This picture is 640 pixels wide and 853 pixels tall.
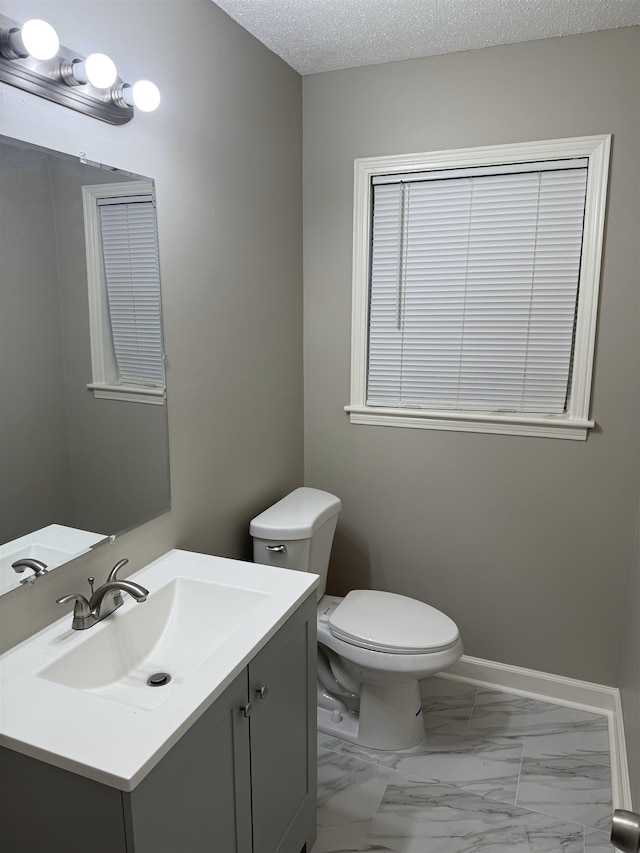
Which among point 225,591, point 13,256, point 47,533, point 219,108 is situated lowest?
point 225,591

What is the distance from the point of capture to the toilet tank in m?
2.15

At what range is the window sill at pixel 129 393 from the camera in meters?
1.54

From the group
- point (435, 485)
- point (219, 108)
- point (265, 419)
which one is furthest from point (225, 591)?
point (219, 108)

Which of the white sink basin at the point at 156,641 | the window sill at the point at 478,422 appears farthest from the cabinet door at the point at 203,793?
the window sill at the point at 478,422

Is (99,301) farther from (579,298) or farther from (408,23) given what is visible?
(579,298)

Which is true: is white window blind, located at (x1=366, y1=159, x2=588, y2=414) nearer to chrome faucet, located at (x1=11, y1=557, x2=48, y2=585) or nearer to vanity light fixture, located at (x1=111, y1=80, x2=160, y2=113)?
vanity light fixture, located at (x1=111, y1=80, x2=160, y2=113)

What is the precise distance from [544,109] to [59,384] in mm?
1933

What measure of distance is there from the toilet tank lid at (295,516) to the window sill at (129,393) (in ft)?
2.11

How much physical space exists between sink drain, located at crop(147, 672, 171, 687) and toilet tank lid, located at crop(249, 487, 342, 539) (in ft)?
2.51

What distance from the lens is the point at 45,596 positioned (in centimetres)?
140

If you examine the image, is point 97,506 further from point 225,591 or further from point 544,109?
point 544,109

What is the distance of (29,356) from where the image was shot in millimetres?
1318

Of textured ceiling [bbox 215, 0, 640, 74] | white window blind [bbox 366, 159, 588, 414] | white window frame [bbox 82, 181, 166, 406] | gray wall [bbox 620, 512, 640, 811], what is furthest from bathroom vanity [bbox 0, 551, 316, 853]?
textured ceiling [bbox 215, 0, 640, 74]

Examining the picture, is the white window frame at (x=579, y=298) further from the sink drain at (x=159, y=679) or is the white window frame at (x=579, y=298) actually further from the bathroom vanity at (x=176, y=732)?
the sink drain at (x=159, y=679)
